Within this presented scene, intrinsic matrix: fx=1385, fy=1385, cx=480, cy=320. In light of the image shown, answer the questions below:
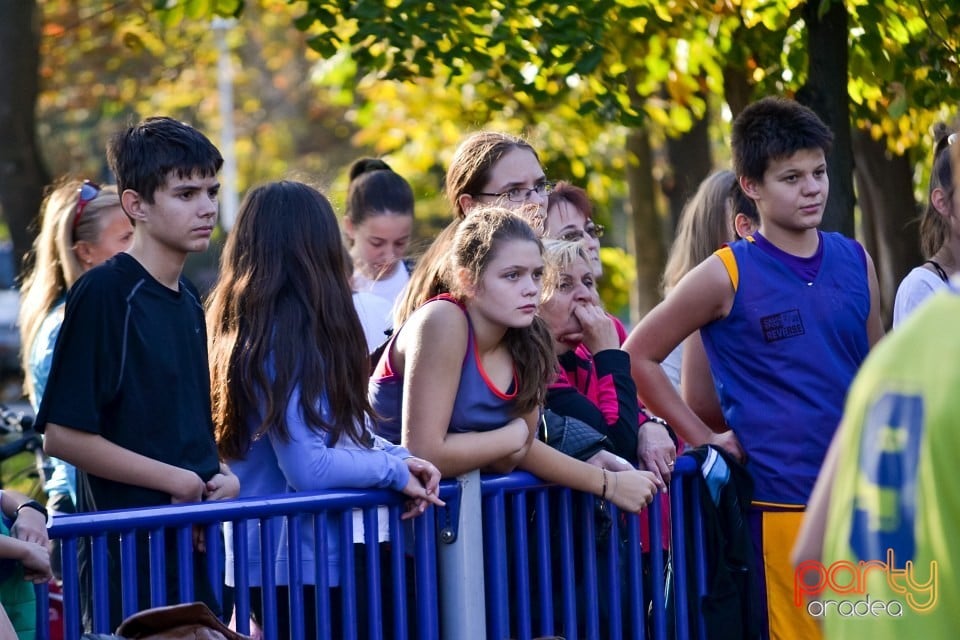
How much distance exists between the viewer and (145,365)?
3811 mm

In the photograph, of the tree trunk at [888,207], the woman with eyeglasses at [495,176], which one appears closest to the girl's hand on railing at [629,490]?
the woman with eyeglasses at [495,176]

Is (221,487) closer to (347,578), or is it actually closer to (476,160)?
(347,578)

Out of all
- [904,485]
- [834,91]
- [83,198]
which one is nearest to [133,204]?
[83,198]

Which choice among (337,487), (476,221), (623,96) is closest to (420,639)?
(337,487)

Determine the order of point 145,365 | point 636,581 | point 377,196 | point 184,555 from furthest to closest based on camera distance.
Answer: point 377,196 → point 636,581 → point 145,365 → point 184,555

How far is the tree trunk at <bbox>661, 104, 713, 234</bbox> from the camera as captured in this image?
10352 millimetres

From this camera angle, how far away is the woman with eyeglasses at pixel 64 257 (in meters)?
5.31

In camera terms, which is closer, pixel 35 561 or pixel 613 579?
pixel 35 561

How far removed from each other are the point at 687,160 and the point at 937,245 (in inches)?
209

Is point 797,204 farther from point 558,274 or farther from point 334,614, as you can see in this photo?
point 334,614

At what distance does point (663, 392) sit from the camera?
4.78 metres

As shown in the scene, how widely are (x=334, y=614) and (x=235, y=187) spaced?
2820 cm

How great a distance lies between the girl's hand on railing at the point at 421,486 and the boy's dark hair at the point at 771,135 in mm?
1604

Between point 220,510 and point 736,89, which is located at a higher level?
point 736,89
